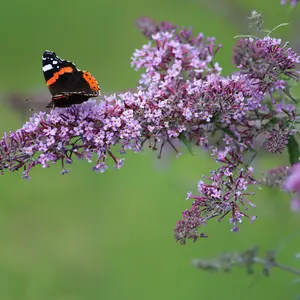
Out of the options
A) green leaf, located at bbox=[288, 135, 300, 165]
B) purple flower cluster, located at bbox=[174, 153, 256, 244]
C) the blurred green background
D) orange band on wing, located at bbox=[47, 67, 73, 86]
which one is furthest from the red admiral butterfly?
the blurred green background

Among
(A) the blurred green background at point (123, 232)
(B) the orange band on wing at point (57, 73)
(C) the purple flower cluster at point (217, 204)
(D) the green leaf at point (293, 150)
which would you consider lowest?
(C) the purple flower cluster at point (217, 204)

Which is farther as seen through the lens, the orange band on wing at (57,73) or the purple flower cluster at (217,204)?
the orange band on wing at (57,73)

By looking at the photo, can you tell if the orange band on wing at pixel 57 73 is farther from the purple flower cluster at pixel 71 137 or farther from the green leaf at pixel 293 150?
the green leaf at pixel 293 150

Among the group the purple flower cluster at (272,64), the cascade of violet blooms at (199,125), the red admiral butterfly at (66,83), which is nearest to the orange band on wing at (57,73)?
the red admiral butterfly at (66,83)

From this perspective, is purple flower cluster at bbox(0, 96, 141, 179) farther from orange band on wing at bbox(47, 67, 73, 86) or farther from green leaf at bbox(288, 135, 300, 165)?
green leaf at bbox(288, 135, 300, 165)


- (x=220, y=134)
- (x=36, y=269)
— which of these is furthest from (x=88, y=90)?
(x=36, y=269)
